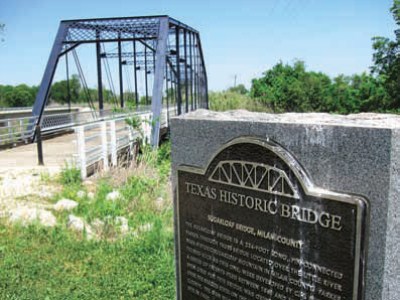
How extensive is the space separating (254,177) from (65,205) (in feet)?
15.0

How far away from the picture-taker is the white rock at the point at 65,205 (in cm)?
605

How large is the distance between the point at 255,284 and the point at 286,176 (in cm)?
63

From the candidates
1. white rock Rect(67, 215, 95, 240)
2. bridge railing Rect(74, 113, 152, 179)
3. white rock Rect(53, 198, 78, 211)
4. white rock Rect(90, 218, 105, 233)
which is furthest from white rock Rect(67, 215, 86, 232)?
bridge railing Rect(74, 113, 152, 179)

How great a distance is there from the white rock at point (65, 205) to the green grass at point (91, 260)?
0.13 meters

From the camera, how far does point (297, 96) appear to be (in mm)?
35344

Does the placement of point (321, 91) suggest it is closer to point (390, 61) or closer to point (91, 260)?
point (390, 61)

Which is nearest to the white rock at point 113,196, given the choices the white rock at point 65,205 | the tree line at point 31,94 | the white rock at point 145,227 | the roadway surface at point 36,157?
the white rock at point 65,205

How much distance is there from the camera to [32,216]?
5645mm

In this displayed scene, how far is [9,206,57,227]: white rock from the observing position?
5473 millimetres

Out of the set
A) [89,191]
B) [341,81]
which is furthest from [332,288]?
[341,81]

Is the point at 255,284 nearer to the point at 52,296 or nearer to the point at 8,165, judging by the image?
the point at 52,296

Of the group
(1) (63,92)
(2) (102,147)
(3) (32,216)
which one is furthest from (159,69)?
(1) (63,92)

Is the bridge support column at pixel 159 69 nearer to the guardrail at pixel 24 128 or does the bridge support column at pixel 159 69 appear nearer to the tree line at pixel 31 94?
the guardrail at pixel 24 128

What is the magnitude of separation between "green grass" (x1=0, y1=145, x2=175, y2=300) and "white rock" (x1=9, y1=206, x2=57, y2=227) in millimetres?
146
